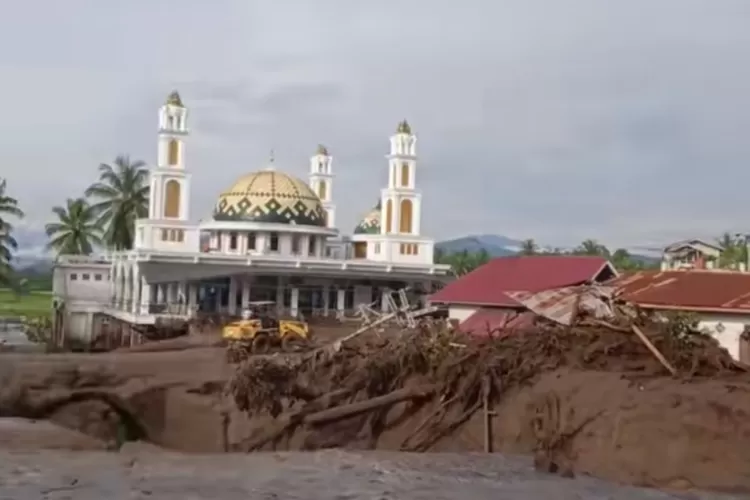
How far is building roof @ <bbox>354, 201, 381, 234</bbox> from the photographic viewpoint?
6248cm

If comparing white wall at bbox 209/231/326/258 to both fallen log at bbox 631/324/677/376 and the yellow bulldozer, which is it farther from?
fallen log at bbox 631/324/677/376

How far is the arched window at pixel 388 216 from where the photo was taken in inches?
2315

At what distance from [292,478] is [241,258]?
3238 centimetres

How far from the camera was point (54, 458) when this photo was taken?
767 inches

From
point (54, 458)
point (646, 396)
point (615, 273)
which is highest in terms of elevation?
point (615, 273)

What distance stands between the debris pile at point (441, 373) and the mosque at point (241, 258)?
2654 cm

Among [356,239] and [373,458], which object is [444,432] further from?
[356,239]

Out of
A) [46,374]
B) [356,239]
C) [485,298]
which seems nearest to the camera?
[46,374]

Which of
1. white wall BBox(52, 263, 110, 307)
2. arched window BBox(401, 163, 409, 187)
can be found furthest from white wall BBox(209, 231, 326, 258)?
arched window BBox(401, 163, 409, 187)

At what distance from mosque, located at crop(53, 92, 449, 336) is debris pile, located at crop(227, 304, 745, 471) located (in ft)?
87.1

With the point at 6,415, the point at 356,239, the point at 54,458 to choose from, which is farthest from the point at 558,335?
the point at 356,239

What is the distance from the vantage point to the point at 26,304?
101 m

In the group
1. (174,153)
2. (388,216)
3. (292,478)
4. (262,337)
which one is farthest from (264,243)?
(292,478)

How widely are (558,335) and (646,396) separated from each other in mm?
3239
